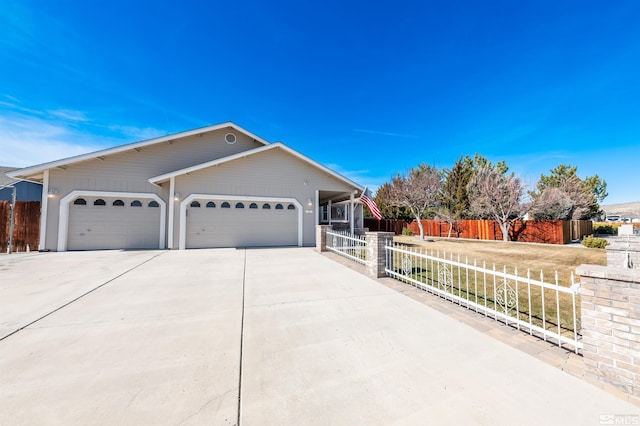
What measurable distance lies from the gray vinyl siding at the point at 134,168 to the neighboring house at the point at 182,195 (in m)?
0.04

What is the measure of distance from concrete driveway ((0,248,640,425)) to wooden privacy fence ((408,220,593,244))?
836 inches

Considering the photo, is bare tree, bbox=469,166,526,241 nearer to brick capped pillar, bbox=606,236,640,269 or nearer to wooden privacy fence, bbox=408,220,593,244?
wooden privacy fence, bbox=408,220,593,244

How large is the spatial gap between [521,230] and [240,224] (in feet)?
74.0

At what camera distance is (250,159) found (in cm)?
1229

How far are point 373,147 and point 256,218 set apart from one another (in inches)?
726

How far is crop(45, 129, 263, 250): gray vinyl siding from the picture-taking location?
10438 millimetres

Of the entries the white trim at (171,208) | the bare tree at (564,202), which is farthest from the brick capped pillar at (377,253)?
the bare tree at (564,202)

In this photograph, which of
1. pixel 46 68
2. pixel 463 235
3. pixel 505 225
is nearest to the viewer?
pixel 46 68

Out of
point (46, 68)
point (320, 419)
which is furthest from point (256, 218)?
point (46, 68)

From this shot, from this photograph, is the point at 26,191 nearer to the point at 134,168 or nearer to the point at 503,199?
the point at 134,168

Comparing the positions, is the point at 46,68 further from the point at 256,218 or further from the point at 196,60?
the point at 256,218

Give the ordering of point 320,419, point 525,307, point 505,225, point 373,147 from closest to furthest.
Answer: point 320,419 → point 525,307 → point 505,225 → point 373,147

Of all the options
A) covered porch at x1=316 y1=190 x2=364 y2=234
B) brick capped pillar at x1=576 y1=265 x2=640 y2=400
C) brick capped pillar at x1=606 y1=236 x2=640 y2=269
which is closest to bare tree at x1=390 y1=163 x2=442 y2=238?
covered porch at x1=316 y1=190 x2=364 y2=234

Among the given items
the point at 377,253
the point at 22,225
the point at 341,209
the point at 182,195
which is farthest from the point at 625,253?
the point at 341,209
